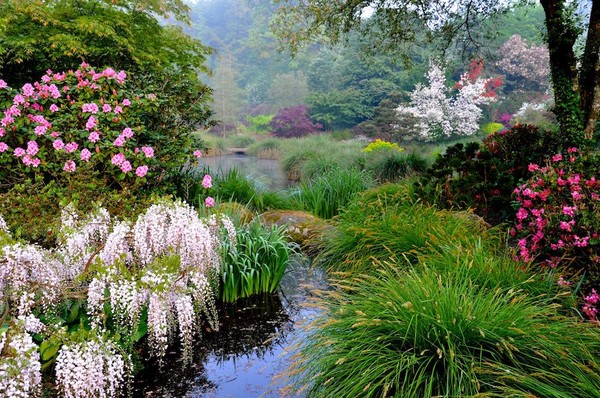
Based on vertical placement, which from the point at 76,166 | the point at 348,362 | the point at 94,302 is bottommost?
the point at 348,362

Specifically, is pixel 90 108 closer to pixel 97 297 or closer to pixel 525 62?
pixel 97 297

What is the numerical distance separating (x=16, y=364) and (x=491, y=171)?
494 cm

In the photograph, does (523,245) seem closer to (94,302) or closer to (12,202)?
(94,302)

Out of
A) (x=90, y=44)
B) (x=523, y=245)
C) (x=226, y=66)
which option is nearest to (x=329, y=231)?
(x=523, y=245)

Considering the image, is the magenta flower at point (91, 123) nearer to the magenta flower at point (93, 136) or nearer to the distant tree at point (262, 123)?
the magenta flower at point (93, 136)

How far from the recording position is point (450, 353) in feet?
6.62

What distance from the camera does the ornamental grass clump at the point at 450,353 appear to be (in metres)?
2.05

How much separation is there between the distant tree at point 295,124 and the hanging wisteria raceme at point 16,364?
23.7 meters

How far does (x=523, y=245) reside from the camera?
351 centimetres

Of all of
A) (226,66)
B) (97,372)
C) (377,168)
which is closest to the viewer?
(97,372)

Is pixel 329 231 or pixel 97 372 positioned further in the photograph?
pixel 329 231

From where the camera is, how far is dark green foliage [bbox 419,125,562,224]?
522 centimetres

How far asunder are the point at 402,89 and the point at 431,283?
74.9 ft

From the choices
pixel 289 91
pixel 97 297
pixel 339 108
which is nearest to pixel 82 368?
pixel 97 297
